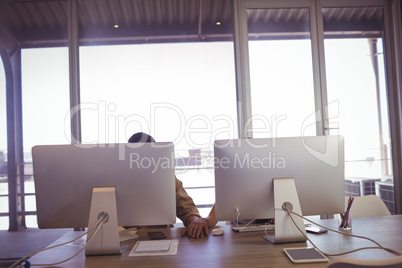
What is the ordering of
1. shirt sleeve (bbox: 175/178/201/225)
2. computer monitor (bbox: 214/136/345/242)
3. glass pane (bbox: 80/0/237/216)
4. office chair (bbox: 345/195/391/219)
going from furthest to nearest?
1. glass pane (bbox: 80/0/237/216)
2. office chair (bbox: 345/195/391/219)
3. shirt sleeve (bbox: 175/178/201/225)
4. computer monitor (bbox: 214/136/345/242)

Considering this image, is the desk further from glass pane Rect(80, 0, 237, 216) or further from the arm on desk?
glass pane Rect(80, 0, 237, 216)

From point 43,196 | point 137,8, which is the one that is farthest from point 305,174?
point 137,8

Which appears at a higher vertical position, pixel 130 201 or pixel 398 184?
pixel 130 201

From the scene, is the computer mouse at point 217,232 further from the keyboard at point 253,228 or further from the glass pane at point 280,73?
the glass pane at point 280,73

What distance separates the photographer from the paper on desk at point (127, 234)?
164 centimetres

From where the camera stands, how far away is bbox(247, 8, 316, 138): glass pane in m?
Answer: 3.42

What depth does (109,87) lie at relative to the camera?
365 cm

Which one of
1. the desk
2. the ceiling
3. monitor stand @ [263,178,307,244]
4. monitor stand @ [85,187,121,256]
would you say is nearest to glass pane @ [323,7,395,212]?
the ceiling

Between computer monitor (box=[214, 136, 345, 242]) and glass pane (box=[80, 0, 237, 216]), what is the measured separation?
Answer: 2029 millimetres

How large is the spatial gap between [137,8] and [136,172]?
2856 millimetres

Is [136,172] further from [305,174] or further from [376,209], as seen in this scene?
[376,209]

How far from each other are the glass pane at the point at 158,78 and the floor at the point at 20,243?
48.1 inches

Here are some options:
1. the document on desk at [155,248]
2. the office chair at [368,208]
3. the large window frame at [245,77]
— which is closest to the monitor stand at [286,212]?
the document on desk at [155,248]

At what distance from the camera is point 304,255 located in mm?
1256
